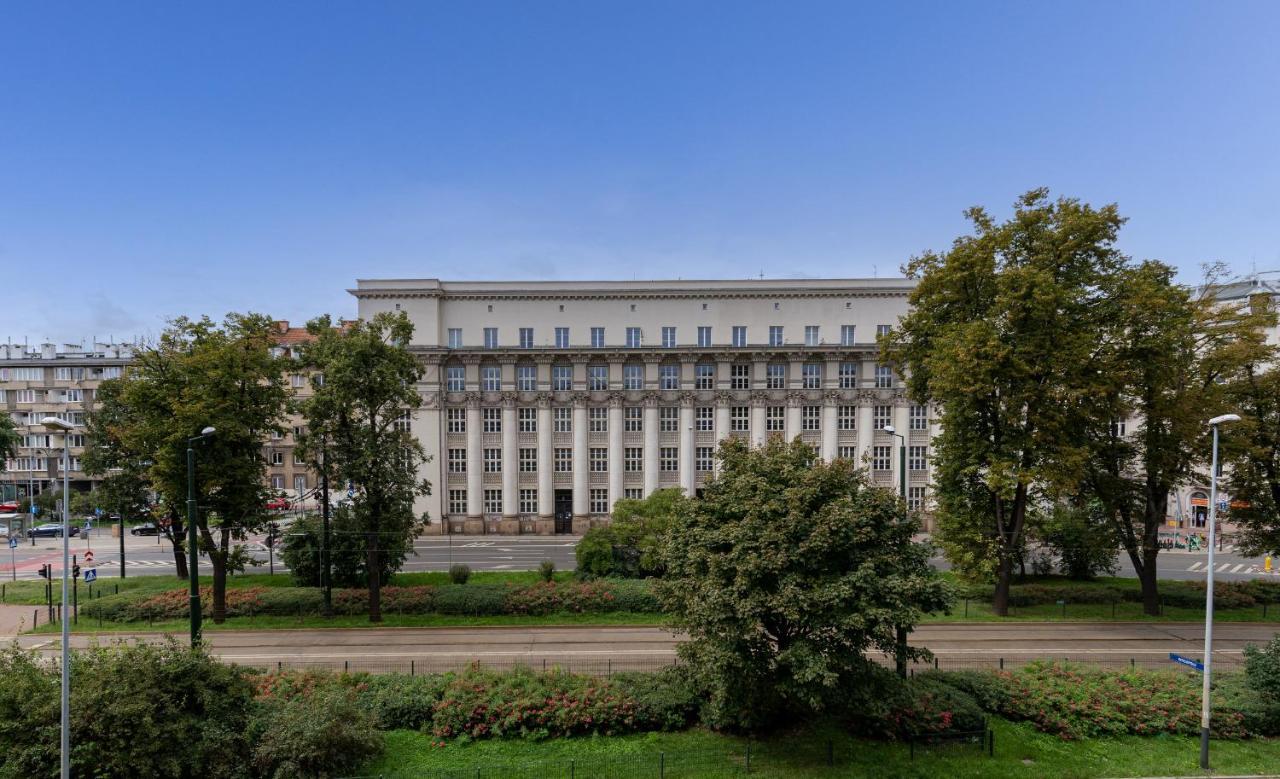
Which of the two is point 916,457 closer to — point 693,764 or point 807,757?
point 807,757

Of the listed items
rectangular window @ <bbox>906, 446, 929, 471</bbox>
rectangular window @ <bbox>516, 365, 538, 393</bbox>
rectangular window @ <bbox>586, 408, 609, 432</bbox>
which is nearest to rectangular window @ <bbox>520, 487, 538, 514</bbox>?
rectangular window @ <bbox>586, 408, 609, 432</bbox>

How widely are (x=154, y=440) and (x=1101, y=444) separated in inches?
1608

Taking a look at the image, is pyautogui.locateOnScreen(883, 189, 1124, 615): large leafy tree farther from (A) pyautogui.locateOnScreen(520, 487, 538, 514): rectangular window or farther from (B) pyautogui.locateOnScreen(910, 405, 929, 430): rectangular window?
(A) pyautogui.locateOnScreen(520, 487, 538, 514): rectangular window

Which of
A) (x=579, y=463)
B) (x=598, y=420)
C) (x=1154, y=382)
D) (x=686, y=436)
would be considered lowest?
(x=579, y=463)

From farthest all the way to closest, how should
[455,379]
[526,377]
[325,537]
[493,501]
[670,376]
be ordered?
1. [670,376]
2. [493,501]
3. [526,377]
4. [455,379]
5. [325,537]

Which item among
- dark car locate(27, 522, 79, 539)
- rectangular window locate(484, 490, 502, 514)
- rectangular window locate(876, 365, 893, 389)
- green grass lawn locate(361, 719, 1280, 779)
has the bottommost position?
dark car locate(27, 522, 79, 539)

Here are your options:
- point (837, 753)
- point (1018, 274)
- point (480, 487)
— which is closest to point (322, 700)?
point (837, 753)

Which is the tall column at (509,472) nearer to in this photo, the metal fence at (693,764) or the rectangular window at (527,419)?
the rectangular window at (527,419)

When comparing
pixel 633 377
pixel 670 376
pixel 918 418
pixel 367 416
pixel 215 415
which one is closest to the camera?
pixel 215 415

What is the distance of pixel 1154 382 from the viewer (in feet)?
77.6

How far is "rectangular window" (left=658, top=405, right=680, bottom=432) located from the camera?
170 feet

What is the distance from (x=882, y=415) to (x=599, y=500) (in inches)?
1033

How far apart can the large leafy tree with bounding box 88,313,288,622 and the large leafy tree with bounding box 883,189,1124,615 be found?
97.0ft

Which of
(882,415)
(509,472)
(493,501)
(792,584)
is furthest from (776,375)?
(792,584)
